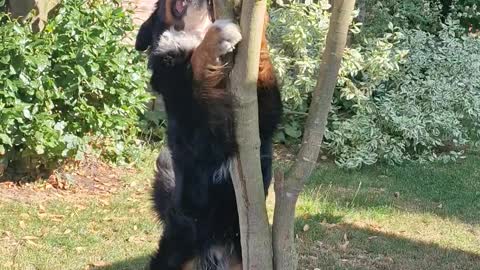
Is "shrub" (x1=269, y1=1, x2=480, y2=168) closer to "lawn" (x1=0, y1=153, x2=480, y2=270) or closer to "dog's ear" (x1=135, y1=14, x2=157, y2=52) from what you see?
"lawn" (x1=0, y1=153, x2=480, y2=270)

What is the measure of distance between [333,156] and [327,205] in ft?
6.76

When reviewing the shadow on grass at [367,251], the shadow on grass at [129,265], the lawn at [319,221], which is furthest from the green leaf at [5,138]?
the shadow on grass at [367,251]

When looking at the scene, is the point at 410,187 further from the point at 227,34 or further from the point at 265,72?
the point at 227,34

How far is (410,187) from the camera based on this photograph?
26.7ft

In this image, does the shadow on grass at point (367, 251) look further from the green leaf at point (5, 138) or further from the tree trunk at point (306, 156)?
the green leaf at point (5, 138)

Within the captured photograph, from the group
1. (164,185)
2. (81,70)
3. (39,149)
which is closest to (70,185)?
(39,149)

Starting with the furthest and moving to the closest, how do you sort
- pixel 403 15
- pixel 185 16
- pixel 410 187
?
pixel 403 15
pixel 410 187
pixel 185 16

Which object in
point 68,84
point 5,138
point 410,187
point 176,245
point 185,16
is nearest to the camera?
point 185,16

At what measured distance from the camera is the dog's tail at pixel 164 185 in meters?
3.93

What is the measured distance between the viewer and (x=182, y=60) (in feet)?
10.8

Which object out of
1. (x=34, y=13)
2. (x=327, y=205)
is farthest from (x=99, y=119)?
(x=327, y=205)

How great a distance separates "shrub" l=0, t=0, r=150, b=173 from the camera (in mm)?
7062

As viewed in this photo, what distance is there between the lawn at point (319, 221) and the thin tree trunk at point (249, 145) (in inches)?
109

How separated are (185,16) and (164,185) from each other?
95cm
